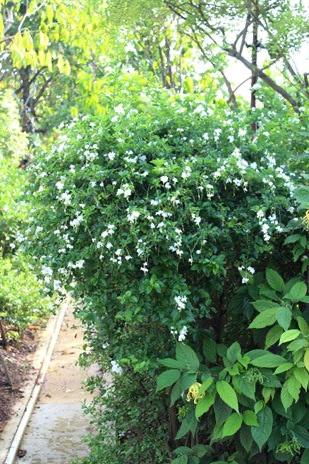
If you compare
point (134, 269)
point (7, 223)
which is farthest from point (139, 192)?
point (7, 223)

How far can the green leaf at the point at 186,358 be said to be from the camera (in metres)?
3.45

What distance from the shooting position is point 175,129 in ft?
12.6

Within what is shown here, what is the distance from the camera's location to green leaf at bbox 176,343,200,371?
11.3 ft

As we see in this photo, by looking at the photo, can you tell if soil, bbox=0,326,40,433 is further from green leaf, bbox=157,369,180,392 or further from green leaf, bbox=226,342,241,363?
green leaf, bbox=226,342,241,363

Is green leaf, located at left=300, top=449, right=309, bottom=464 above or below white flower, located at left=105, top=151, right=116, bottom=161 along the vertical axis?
below

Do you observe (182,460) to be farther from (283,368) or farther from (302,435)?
(283,368)

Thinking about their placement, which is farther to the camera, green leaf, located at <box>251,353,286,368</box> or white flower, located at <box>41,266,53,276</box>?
white flower, located at <box>41,266,53,276</box>

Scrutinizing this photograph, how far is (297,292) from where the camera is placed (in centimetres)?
340

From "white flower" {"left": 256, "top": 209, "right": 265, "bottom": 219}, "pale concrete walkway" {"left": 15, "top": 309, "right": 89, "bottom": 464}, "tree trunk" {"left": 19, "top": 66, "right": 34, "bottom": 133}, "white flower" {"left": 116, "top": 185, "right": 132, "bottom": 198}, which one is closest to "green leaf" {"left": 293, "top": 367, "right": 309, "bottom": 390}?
"white flower" {"left": 256, "top": 209, "right": 265, "bottom": 219}

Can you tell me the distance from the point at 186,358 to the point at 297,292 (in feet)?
2.09

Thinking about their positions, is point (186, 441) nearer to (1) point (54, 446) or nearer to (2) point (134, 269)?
(2) point (134, 269)

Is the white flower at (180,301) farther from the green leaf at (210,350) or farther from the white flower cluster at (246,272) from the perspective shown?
the green leaf at (210,350)

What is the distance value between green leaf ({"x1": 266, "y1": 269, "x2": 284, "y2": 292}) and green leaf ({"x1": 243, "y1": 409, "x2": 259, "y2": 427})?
636mm

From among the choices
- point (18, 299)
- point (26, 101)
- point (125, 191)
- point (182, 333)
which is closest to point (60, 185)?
point (125, 191)
